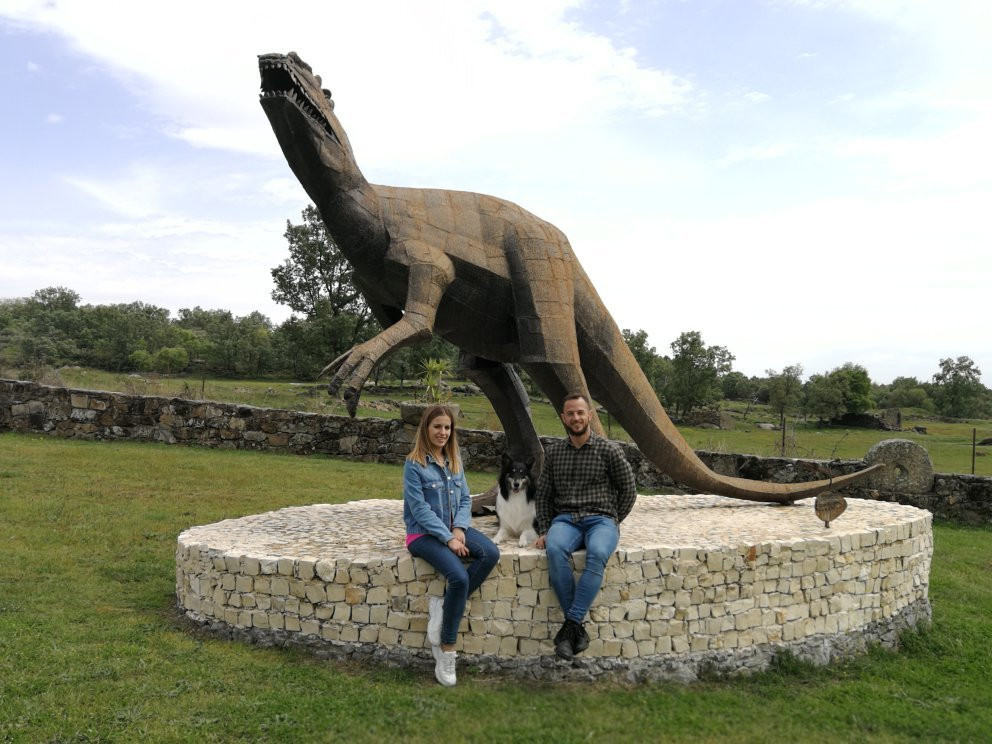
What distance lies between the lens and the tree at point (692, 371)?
2781 cm

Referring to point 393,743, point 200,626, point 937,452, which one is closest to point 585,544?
point 393,743

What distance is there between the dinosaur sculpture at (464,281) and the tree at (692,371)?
2151 cm

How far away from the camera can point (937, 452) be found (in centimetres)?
1966

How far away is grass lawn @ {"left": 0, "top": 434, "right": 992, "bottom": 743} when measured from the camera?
401cm

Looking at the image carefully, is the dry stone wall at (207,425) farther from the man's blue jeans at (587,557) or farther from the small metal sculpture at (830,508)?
the man's blue jeans at (587,557)

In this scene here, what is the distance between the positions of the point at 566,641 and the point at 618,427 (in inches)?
574

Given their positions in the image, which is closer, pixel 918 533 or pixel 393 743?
pixel 393 743

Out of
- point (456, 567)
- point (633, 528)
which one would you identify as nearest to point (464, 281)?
point (456, 567)

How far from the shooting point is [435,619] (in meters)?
4.67

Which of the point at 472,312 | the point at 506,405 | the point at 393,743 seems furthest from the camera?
the point at 506,405

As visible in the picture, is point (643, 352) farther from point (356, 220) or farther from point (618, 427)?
point (356, 220)

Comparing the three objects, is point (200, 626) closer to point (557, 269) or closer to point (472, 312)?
point (472, 312)

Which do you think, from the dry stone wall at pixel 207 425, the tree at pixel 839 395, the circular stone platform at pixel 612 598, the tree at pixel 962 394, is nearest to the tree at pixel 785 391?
the tree at pixel 839 395

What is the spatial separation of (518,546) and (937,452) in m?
18.2
